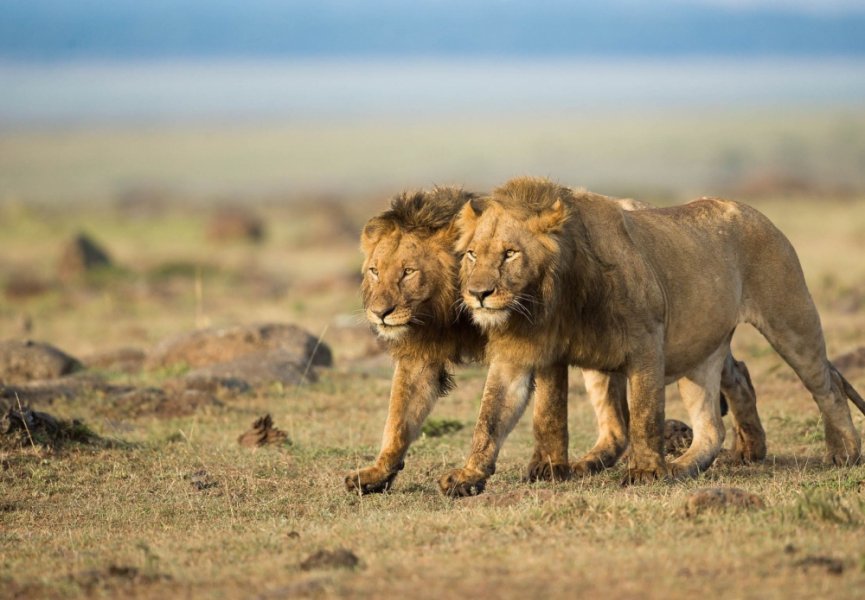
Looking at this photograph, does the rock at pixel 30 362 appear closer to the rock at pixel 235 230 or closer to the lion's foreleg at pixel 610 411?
A: the lion's foreleg at pixel 610 411

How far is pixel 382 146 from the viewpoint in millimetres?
133000

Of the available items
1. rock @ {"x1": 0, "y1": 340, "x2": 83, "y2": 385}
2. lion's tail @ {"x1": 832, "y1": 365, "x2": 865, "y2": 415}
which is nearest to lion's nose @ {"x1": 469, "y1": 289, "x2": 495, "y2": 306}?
lion's tail @ {"x1": 832, "y1": 365, "x2": 865, "y2": 415}

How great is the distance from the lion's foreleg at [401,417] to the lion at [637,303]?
1.15 ft

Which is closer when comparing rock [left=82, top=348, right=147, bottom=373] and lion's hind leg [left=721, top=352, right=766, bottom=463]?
lion's hind leg [left=721, top=352, right=766, bottom=463]

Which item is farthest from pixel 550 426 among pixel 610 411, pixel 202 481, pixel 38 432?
pixel 38 432

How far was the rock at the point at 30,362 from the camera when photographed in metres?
14.1

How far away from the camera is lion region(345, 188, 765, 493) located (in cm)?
807

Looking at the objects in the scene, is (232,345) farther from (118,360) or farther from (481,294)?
(481,294)

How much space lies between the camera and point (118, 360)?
15398 millimetres

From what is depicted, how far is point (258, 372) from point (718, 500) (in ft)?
22.8

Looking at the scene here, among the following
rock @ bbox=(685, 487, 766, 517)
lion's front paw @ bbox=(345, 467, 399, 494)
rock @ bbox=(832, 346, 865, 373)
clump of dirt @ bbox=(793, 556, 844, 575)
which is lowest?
rock @ bbox=(832, 346, 865, 373)

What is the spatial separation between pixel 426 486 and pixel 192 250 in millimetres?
24229

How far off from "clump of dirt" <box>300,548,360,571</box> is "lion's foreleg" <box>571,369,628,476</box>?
318 centimetres

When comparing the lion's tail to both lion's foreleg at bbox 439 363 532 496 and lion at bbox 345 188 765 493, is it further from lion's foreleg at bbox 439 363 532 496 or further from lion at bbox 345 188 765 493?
lion's foreleg at bbox 439 363 532 496
